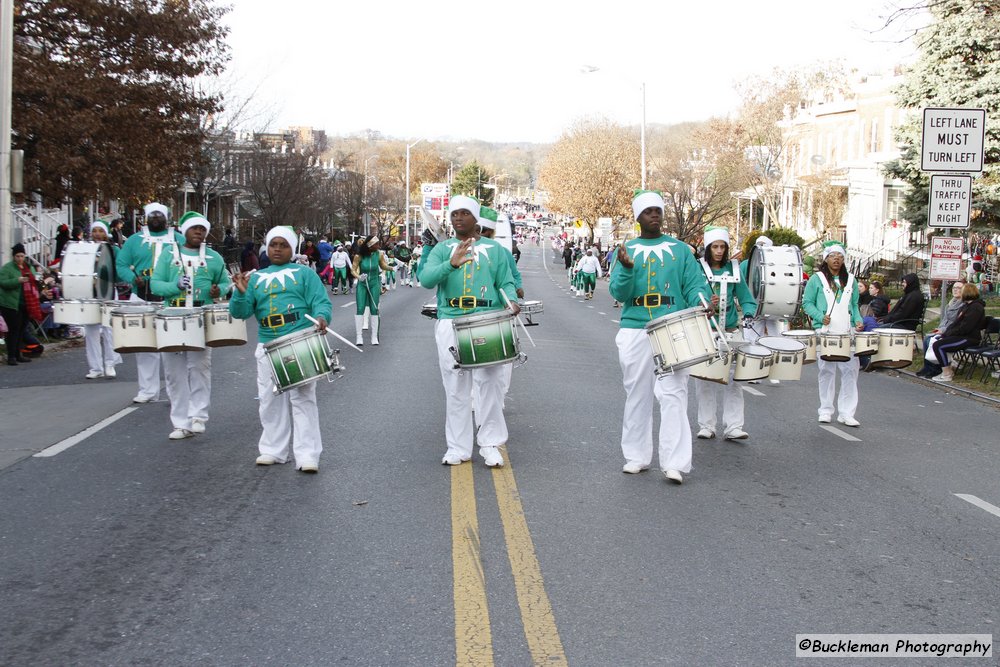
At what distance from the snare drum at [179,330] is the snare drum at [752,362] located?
4.76 meters

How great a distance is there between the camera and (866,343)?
1123 centimetres

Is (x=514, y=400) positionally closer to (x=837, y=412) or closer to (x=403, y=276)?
(x=837, y=412)

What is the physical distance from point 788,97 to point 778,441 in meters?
47.8

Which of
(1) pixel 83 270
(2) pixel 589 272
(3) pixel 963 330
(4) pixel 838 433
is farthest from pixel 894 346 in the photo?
(2) pixel 589 272

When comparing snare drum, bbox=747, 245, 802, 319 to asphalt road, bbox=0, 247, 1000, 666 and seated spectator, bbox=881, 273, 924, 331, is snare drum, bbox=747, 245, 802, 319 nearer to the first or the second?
asphalt road, bbox=0, 247, 1000, 666

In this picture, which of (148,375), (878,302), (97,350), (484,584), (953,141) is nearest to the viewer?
(484,584)

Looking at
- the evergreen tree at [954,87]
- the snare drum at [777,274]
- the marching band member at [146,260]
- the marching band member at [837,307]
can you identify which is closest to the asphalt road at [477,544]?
the marching band member at [837,307]

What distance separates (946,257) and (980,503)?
9275 mm

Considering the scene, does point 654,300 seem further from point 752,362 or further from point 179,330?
point 179,330

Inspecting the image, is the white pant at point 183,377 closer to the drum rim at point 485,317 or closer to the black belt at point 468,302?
the black belt at point 468,302

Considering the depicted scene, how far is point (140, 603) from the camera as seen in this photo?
5.77 meters

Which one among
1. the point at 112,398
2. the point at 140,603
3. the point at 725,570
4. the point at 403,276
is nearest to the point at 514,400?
the point at 112,398

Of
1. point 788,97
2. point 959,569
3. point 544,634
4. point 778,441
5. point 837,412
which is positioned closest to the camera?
point 544,634

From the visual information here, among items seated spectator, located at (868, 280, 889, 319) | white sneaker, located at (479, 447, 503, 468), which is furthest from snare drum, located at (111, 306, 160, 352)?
seated spectator, located at (868, 280, 889, 319)
